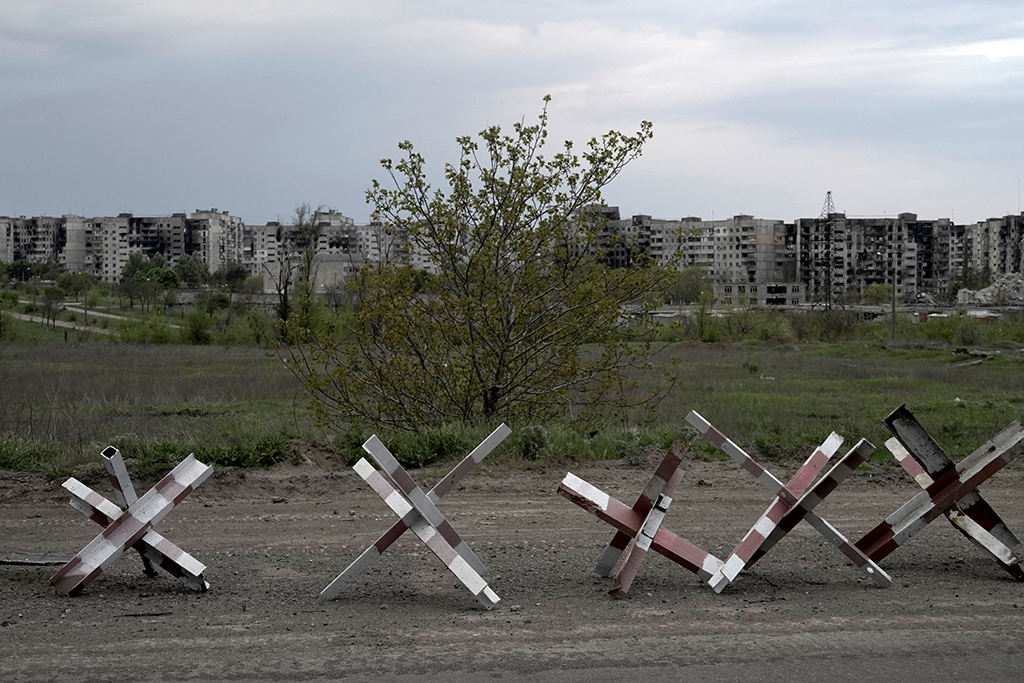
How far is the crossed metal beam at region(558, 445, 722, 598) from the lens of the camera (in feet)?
20.4

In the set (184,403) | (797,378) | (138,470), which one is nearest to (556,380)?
(138,470)

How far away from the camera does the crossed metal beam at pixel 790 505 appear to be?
6285 mm

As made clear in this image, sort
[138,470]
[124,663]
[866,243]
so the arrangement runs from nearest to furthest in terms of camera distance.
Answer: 1. [124,663]
2. [138,470]
3. [866,243]

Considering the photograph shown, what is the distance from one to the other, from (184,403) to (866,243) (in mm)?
174457

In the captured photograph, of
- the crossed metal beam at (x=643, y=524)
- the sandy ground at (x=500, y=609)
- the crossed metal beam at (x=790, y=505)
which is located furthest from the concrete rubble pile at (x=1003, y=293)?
the crossed metal beam at (x=643, y=524)

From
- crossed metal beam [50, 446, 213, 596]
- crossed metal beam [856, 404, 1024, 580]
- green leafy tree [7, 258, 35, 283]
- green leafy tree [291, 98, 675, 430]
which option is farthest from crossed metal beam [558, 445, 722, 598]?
green leafy tree [7, 258, 35, 283]

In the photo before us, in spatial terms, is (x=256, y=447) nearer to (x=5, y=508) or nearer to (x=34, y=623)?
(x=5, y=508)

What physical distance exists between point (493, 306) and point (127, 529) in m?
7.51

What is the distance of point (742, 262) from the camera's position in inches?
7638

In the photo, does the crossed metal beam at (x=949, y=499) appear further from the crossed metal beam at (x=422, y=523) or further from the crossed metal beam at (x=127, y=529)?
the crossed metal beam at (x=127, y=529)

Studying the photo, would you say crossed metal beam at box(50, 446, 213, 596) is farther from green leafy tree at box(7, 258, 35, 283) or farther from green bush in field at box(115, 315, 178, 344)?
green leafy tree at box(7, 258, 35, 283)

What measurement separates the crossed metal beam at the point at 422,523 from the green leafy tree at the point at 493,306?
6964mm

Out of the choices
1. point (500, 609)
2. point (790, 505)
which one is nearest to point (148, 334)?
point (500, 609)

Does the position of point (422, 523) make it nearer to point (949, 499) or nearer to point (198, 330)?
point (949, 499)
